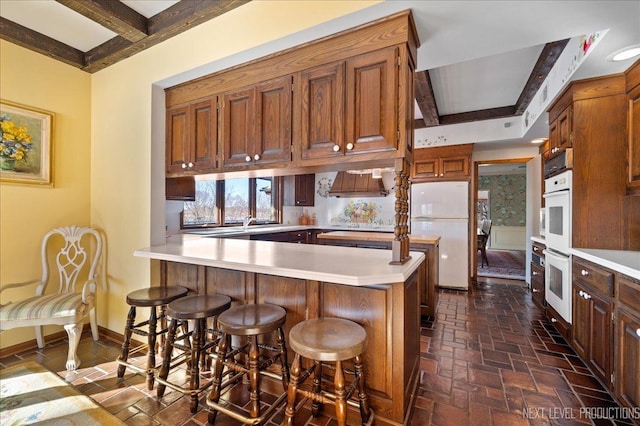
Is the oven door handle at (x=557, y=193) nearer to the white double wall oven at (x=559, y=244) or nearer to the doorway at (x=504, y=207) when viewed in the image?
the white double wall oven at (x=559, y=244)

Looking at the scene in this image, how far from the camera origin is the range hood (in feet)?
17.7

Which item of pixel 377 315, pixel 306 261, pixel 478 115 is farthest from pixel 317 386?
pixel 478 115

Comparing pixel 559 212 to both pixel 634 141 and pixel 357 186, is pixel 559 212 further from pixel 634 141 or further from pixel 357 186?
pixel 357 186

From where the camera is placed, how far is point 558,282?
2.72 metres

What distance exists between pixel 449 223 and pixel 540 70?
237 centimetres

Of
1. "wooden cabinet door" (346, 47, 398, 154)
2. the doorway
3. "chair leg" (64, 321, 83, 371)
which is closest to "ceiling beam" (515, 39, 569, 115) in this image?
"wooden cabinet door" (346, 47, 398, 154)

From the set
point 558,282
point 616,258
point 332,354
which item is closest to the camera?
point 332,354

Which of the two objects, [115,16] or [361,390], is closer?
[361,390]

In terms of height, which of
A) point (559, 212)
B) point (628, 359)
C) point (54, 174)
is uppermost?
point (54, 174)

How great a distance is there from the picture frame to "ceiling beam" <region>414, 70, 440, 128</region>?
11.8ft

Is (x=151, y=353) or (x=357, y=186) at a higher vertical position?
(x=357, y=186)

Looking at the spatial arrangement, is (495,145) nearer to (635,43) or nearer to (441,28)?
(635,43)

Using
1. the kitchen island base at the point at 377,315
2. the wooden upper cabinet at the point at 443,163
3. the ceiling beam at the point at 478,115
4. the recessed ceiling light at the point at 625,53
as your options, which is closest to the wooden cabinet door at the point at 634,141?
the recessed ceiling light at the point at 625,53

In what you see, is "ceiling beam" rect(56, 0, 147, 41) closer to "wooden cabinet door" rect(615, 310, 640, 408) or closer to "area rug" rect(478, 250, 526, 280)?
"wooden cabinet door" rect(615, 310, 640, 408)
